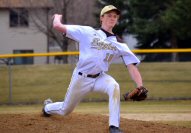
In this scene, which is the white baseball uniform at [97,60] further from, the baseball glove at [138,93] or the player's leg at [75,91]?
the baseball glove at [138,93]

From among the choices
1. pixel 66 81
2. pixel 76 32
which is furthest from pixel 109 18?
pixel 66 81

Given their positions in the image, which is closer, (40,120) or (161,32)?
(40,120)

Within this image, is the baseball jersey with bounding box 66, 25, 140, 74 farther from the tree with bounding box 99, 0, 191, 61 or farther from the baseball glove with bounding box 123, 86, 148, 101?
the tree with bounding box 99, 0, 191, 61

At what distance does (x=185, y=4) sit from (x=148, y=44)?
25.2 ft

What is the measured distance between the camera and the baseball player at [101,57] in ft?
22.0

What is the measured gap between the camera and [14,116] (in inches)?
328

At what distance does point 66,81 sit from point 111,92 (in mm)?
10914

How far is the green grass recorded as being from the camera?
17047mm

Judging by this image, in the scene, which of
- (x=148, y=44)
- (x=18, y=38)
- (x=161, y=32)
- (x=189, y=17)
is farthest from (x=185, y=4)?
(x=18, y=38)

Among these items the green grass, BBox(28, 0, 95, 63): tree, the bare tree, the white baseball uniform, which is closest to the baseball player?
the white baseball uniform

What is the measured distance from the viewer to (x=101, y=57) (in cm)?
675

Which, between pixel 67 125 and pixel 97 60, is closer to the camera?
pixel 97 60

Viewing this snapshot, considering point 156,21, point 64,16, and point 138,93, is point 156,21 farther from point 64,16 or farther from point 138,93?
point 138,93

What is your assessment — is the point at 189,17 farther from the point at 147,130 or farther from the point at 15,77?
the point at 147,130
